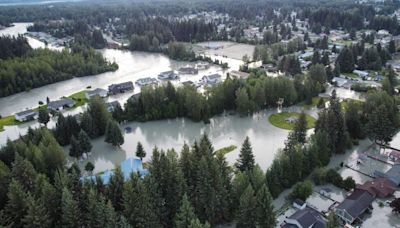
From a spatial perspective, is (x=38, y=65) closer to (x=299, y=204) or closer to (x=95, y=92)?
(x=95, y=92)

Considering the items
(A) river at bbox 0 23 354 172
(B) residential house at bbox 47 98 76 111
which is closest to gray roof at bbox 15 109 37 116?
(A) river at bbox 0 23 354 172

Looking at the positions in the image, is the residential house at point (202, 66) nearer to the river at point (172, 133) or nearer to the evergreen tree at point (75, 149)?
the river at point (172, 133)

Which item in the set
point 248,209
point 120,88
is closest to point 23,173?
point 248,209

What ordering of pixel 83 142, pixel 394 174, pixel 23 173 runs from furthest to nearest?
pixel 83 142
pixel 394 174
pixel 23 173

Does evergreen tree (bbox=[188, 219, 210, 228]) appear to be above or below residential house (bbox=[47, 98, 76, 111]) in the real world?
above

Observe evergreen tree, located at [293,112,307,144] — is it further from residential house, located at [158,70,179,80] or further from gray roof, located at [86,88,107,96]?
gray roof, located at [86,88,107,96]

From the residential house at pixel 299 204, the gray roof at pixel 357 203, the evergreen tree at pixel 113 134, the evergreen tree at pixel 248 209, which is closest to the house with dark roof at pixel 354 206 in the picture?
the gray roof at pixel 357 203
